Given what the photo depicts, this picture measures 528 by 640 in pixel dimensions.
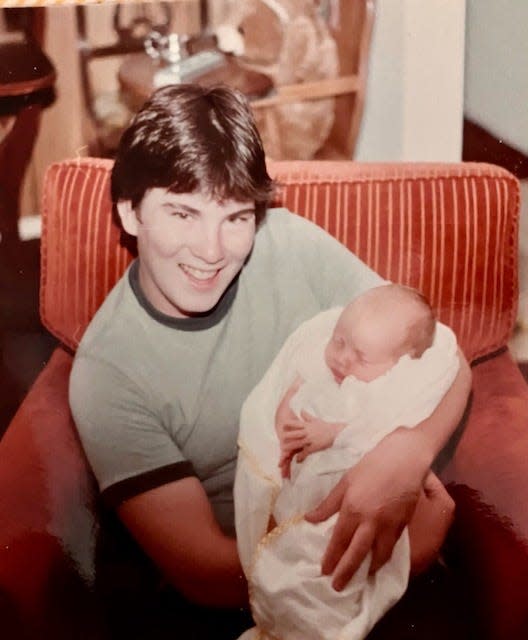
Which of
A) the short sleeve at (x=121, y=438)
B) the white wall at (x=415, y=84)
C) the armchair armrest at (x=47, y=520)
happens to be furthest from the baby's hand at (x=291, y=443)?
the white wall at (x=415, y=84)

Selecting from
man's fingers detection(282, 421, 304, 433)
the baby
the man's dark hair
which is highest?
the man's dark hair

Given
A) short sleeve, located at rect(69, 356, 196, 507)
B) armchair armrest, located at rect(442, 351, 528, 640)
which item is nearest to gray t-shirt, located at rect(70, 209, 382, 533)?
short sleeve, located at rect(69, 356, 196, 507)

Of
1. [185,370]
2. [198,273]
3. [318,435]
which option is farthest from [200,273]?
[318,435]

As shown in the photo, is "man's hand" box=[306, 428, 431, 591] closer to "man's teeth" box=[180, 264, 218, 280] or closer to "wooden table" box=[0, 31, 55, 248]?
"man's teeth" box=[180, 264, 218, 280]

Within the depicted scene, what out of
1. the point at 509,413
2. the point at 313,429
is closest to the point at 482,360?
the point at 509,413

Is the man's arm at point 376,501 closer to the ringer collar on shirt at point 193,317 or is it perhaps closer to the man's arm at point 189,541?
the man's arm at point 189,541

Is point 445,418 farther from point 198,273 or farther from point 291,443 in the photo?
point 198,273
